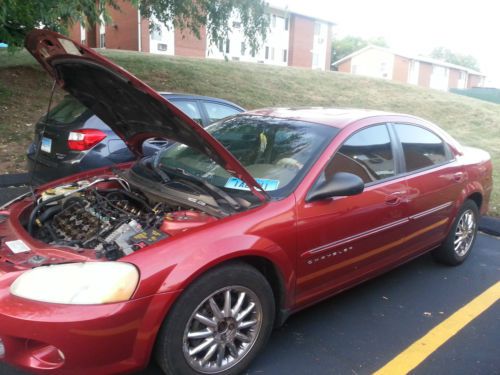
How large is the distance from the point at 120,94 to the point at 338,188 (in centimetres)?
146

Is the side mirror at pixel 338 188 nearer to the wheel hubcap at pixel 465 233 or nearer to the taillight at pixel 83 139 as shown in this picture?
the wheel hubcap at pixel 465 233

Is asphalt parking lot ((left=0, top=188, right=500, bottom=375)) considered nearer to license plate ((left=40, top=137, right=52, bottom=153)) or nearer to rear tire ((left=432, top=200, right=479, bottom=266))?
rear tire ((left=432, top=200, right=479, bottom=266))

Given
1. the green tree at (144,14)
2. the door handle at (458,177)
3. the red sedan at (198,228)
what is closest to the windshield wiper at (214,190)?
the red sedan at (198,228)

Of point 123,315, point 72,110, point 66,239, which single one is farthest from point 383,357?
point 72,110

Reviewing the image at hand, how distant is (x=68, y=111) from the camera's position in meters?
5.50

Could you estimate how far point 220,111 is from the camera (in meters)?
6.59

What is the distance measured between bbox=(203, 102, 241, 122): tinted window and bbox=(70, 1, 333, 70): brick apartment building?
2141 cm

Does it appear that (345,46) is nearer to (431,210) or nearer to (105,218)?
(431,210)

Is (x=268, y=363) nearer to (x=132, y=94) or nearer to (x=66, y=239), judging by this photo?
(x=66, y=239)

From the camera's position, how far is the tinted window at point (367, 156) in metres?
3.29

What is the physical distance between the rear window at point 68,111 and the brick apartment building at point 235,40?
22.5m

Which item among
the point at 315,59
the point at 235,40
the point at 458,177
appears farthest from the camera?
the point at 315,59

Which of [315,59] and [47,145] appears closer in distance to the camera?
[47,145]

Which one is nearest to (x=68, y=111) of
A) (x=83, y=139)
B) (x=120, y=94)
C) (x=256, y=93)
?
(x=83, y=139)
